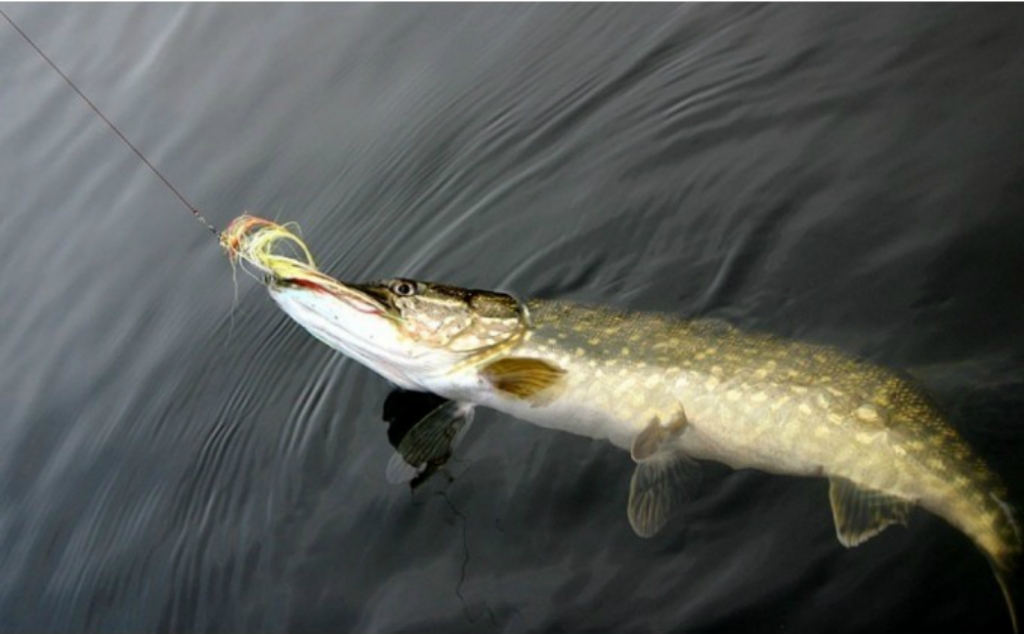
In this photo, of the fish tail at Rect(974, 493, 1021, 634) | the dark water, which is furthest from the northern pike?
the dark water

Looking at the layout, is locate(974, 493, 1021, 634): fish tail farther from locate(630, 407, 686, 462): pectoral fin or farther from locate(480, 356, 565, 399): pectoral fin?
locate(480, 356, 565, 399): pectoral fin

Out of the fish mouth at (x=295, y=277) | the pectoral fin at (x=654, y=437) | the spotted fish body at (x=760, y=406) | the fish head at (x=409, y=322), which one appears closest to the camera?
the spotted fish body at (x=760, y=406)

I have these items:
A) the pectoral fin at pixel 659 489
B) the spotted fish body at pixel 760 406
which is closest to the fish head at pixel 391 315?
A: the spotted fish body at pixel 760 406

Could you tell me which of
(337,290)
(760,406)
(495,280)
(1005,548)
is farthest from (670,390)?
(495,280)

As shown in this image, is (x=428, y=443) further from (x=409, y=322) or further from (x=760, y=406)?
(x=760, y=406)

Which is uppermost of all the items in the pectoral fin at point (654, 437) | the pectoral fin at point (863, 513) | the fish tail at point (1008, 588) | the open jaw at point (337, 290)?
the open jaw at point (337, 290)

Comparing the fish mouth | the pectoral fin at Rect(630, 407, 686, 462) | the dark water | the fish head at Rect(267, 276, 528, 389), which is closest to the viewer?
the dark water

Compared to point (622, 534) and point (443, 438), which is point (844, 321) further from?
point (443, 438)

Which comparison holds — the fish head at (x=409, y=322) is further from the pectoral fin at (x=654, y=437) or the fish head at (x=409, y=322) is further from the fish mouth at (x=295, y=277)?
the pectoral fin at (x=654, y=437)
